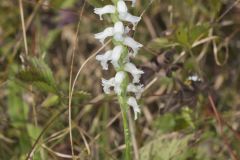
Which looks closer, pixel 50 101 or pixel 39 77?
pixel 39 77

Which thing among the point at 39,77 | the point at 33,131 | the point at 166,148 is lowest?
the point at 166,148

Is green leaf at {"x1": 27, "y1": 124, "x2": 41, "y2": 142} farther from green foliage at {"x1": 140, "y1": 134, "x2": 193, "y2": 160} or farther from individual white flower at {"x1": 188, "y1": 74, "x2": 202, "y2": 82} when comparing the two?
individual white flower at {"x1": 188, "y1": 74, "x2": 202, "y2": 82}

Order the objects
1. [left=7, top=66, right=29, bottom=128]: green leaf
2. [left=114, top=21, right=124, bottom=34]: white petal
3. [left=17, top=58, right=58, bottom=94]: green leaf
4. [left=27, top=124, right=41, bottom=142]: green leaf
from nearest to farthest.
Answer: [left=114, top=21, right=124, bottom=34]: white petal
[left=17, top=58, right=58, bottom=94]: green leaf
[left=27, top=124, right=41, bottom=142]: green leaf
[left=7, top=66, right=29, bottom=128]: green leaf

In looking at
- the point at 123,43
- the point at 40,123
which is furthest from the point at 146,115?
the point at 123,43

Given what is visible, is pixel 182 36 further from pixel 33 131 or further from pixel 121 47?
pixel 33 131

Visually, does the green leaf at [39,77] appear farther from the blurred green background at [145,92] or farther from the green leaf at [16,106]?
the green leaf at [16,106]

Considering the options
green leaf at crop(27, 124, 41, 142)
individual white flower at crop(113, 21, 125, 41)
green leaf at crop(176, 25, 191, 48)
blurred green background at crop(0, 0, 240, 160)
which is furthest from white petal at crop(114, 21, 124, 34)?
green leaf at crop(27, 124, 41, 142)

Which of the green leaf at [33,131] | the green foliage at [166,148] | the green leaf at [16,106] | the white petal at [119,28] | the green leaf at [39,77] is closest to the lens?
the white petal at [119,28]

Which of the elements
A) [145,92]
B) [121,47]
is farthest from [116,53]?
[145,92]

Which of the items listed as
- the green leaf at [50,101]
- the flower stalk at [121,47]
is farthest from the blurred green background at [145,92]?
the flower stalk at [121,47]

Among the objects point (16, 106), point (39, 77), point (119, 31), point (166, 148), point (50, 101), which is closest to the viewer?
point (119, 31)
